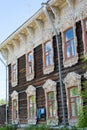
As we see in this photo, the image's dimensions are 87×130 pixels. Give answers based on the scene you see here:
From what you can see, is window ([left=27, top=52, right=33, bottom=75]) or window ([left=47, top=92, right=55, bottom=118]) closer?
Result: window ([left=47, top=92, right=55, bottom=118])

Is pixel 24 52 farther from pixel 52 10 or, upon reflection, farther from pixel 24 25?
pixel 52 10

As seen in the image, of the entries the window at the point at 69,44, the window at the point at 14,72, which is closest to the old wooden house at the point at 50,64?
the window at the point at 69,44

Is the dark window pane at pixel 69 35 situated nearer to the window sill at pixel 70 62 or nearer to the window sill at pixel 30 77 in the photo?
the window sill at pixel 70 62

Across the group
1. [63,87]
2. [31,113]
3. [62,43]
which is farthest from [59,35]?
[31,113]

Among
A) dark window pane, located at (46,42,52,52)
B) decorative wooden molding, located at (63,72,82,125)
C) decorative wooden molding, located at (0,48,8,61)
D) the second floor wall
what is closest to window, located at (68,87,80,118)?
decorative wooden molding, located at (63,72,82,125)

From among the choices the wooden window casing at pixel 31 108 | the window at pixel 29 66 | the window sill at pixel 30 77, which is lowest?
the wooden window casing at pixel 31 108

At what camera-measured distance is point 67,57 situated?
15594 millimetres

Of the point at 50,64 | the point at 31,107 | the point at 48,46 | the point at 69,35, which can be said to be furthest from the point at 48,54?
the point at 31,107

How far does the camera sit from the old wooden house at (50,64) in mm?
14711

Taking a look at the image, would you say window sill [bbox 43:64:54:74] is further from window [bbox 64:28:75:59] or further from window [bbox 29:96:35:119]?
window [bbox 29:96:35:119]

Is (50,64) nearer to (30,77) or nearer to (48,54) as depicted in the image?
(48,54)

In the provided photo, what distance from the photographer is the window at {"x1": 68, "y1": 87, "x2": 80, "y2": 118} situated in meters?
14.5

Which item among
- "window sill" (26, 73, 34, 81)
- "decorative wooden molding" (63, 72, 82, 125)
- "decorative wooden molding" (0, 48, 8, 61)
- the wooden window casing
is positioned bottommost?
the wooden window casing

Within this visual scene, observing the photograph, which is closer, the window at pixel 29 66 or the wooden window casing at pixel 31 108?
the wooden window casing at pixel 31 108
